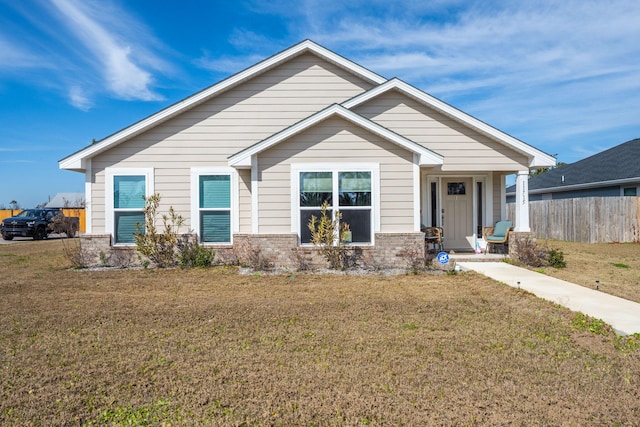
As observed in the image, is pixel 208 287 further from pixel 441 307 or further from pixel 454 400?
pixel 454 400

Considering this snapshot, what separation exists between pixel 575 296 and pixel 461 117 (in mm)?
5717

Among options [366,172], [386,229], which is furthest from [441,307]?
[366,172]

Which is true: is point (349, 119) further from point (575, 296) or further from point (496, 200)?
point (575, 296)

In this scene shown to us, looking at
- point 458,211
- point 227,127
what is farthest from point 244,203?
point 458,211

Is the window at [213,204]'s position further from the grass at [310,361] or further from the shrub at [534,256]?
the shrub at [534,256]

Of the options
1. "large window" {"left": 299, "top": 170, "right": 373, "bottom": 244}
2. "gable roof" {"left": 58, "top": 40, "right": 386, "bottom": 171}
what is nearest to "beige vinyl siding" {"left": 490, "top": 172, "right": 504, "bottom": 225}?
"gable roof" {"left": 58, "top": 40, "right": 386, "bottom": 171}

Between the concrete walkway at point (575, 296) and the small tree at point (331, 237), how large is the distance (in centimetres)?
298

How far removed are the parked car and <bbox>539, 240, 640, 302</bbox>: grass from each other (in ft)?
76.3

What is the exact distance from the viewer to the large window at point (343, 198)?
34.2 feet

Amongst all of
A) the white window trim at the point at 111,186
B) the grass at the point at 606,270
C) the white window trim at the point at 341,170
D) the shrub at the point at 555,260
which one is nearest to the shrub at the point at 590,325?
the grass at the point at 606,270

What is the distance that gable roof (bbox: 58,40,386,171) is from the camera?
11.0 metres

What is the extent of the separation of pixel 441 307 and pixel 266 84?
808 cm

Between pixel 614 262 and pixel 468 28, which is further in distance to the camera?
pixel 468 28

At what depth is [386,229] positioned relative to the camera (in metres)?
10.4
